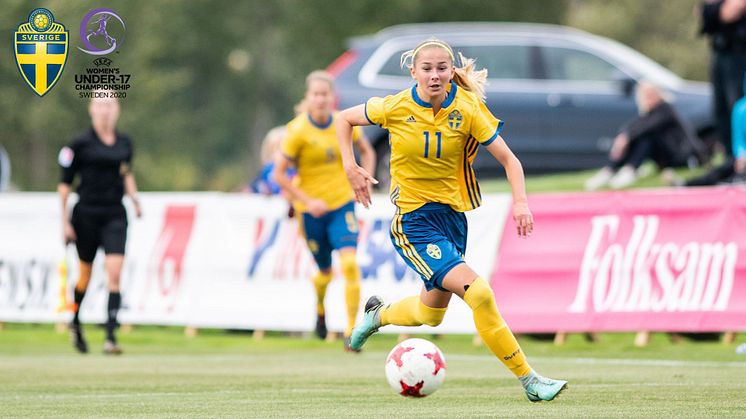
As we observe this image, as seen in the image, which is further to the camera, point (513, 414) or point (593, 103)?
point (593, 103)

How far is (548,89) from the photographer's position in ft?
65.9

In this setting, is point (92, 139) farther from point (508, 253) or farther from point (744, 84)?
point (744, 84)

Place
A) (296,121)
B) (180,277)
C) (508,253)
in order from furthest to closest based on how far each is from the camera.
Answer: (180,277) → (508,253) → (296,121)

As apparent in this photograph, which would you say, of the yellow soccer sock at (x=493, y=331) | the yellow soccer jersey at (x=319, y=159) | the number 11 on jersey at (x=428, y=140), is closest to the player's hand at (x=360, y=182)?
the number 11 on jersey at (x=428, y=140)

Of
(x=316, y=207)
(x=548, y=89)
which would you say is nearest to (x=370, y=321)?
(x=316, y=207)

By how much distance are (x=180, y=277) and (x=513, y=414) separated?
1120 centimetres

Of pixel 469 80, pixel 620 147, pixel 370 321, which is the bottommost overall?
pixel 370 321

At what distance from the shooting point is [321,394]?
9648 mm

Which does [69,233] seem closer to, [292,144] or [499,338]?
[292,144]

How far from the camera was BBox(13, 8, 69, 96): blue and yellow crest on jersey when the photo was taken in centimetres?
1428

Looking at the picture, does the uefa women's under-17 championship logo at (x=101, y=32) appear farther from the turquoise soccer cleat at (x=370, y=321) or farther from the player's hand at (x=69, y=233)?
the turquoise soccer cleat at (x=370, y=321)

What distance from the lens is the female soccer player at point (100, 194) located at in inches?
572

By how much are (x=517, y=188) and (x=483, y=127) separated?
511 mm

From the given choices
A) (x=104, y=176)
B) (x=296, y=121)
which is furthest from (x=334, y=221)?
(x=104, y=176)
